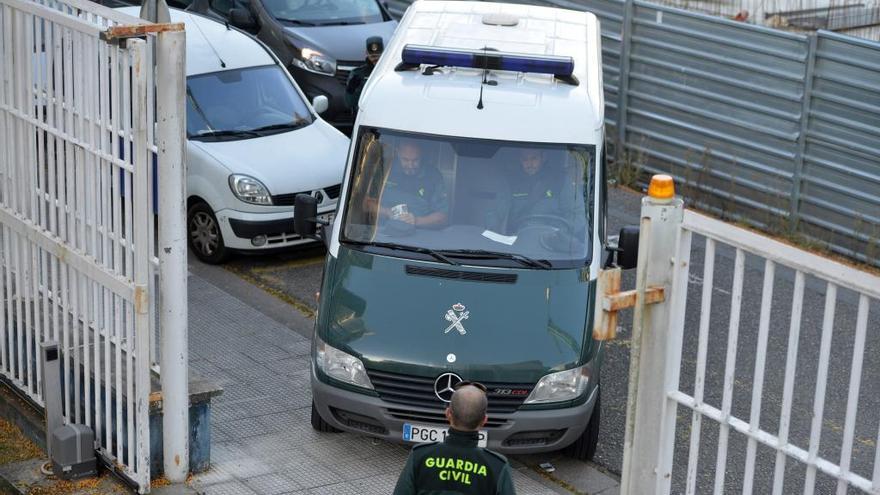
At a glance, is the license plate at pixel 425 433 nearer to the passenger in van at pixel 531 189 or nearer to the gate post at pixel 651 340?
the passenger in van at pixel 531 189

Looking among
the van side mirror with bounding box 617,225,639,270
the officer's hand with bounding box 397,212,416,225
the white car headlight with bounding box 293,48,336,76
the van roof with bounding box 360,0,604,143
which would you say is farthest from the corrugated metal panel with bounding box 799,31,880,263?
the officer's hand with bounding box 397,212,416,225

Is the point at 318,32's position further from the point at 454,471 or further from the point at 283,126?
the point at 454,471

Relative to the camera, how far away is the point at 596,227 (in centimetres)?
823

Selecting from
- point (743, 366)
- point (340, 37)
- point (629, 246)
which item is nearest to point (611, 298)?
point (629, 246)

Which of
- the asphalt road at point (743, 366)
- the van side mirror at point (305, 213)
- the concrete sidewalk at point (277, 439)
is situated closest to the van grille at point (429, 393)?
the concrete sidewalk at point (277, 439)

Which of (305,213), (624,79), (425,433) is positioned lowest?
(425,433)

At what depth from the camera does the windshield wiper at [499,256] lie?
7.89 meters

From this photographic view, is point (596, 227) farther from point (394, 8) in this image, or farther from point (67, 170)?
point (394, 8)

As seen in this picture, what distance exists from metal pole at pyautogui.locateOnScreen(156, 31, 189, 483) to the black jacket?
2.54m

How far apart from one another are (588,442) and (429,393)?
4.19ft

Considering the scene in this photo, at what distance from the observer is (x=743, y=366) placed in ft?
31.7

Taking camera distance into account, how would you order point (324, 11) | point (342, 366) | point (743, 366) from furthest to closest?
1. point (324, 11)
2. point (743, 366)
3. point (342, 366)

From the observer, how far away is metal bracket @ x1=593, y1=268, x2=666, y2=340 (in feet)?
15.4

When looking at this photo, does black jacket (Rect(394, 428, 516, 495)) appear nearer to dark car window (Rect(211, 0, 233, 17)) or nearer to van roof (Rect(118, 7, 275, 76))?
van roof (Rect(118, 7, 275, 76))
